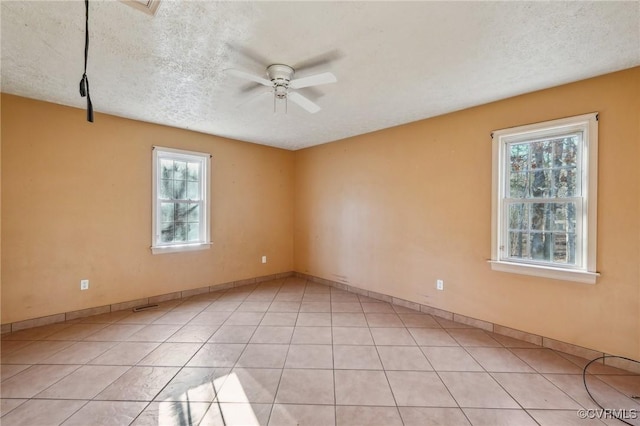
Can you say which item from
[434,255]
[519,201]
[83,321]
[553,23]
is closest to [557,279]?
[519,201]

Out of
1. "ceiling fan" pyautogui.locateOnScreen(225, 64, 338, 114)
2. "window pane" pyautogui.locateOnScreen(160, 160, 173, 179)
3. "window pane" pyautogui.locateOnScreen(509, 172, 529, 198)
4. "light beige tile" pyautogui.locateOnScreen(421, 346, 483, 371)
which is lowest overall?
"light beige tile" pyautogui.locateOnScreen(421, 346, 483, 371)

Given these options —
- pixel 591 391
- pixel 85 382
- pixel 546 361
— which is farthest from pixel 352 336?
pixel 85 382

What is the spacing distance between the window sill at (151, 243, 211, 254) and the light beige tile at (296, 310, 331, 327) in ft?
6.38

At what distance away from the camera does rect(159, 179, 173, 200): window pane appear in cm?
386

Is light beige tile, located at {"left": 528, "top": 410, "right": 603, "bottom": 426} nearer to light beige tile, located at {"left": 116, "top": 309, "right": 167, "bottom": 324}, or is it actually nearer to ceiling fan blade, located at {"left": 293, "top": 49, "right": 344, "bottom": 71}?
ceiling fan blade, located at {"left": 293, "top": 49, "right": 344, "bottom": 71}

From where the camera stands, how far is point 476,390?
198 centimetres

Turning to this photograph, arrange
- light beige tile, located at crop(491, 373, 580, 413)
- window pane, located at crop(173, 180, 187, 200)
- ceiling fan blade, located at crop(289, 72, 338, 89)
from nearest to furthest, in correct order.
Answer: light beige tile, located at crop(491, 373, 580, 413) → ceiling fan blade, located at crop(289, 72, 338, 89) → window pane, located at crop(173, 180, 187, 200)

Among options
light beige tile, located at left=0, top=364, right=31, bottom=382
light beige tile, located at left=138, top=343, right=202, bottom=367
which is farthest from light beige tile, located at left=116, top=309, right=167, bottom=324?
light beige tile, located at left=0, top=364, right=31, bottom=382

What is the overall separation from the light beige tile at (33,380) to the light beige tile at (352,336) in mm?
2318

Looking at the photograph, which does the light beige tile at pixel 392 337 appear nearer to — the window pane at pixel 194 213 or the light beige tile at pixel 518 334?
the light beige tile at pixel 518 334

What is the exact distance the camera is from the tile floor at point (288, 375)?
1.74 metres

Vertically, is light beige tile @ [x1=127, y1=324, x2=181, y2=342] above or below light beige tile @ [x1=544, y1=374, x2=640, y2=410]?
below

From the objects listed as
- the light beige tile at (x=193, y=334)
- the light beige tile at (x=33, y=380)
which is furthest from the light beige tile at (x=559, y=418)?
the light beige tile at (x=33, y=380)

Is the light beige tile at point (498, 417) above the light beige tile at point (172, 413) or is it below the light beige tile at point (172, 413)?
above
